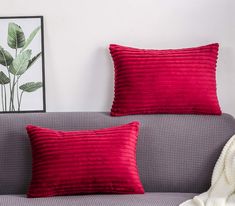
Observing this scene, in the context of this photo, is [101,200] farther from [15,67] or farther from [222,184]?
[15,67]

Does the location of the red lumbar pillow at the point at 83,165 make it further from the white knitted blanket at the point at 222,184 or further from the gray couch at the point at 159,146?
the white knitted blanket at the point at 222,184

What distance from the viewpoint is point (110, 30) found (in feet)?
10.7

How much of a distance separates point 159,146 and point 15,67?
36.2 inches

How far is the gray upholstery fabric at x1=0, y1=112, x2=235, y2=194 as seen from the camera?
294 cm

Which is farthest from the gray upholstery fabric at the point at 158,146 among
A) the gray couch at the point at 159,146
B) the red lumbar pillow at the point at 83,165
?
the red lumbar pillow at the point at 83,165

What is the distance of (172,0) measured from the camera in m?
3.25

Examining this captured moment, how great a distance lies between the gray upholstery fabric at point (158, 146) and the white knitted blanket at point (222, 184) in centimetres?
8

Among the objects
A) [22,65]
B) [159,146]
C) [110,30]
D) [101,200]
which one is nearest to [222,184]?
[159,146]

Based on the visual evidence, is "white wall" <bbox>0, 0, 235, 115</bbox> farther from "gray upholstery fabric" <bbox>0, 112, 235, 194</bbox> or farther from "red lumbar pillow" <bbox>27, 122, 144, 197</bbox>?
"red lumbar pillow" <bbox>27, 122, 144, 197</bbox>

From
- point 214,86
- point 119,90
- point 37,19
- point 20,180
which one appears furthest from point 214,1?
point 20,180

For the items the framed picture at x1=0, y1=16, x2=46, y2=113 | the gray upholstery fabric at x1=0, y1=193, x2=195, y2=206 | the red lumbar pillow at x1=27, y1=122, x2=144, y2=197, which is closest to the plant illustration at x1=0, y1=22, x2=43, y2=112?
the framed picture at x1=0, y1=16, x2=46, y2=113

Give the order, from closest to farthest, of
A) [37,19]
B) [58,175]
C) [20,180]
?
[58,175] < [20,180] < [37,19]

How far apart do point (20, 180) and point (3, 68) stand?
670mm

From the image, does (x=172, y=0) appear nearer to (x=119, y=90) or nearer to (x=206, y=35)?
(x=206, y=35)
